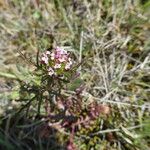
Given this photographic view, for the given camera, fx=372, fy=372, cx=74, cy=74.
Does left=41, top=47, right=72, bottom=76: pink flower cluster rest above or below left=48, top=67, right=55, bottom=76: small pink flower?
above

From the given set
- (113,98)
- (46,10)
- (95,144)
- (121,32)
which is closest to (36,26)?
(46,10)

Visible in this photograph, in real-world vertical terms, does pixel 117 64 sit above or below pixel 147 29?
below

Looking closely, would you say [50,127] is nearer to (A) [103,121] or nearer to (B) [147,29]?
(A) [103,121]

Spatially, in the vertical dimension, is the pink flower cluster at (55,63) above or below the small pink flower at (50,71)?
above

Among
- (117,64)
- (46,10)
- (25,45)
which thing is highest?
(46,10)

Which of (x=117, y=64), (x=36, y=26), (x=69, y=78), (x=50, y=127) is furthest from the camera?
(x=36, y=26)

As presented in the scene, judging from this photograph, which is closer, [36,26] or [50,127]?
[50,127]

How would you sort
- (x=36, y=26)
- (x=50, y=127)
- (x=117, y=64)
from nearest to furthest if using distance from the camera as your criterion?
(x=50, y=127), (x=117, y=64), (x=36, y=26)

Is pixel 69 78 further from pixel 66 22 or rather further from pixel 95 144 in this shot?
pixel 66 22

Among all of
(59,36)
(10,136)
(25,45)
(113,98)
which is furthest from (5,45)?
(113,98)
